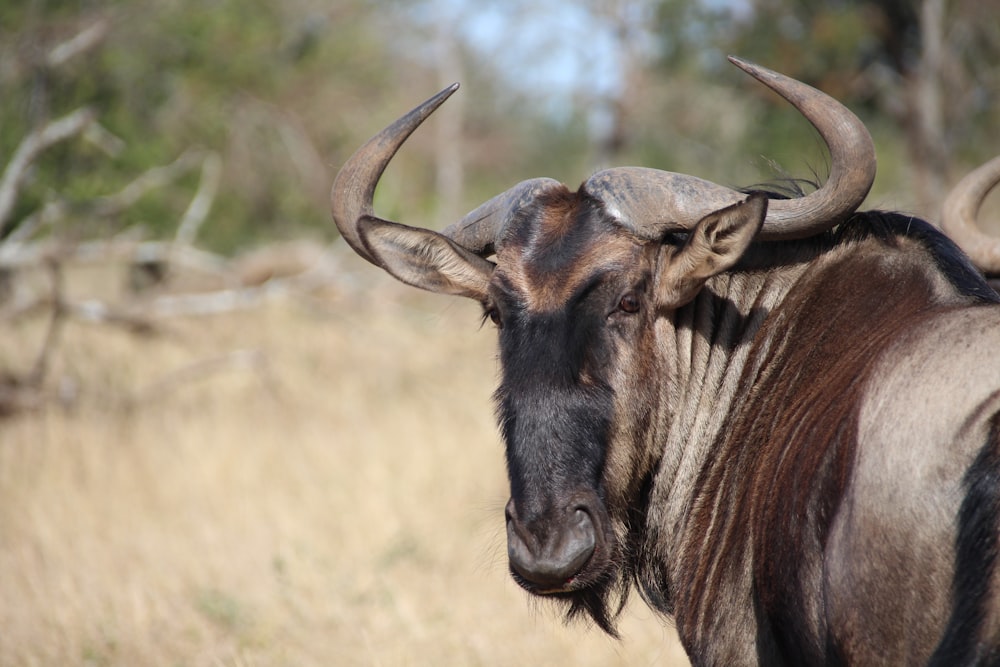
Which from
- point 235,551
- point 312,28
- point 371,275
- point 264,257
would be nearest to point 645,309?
point 235,551

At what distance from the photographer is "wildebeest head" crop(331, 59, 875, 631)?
3.02m

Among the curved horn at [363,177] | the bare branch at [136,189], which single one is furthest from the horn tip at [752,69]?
the bare branch at [136,189]

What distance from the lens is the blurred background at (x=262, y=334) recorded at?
17.9 ft

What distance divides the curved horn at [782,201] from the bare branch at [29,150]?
7.71 m

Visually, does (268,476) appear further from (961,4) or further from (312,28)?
(961,4)

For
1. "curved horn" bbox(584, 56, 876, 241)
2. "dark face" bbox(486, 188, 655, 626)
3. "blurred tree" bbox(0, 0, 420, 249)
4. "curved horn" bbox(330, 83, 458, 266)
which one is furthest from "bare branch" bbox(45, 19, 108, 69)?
"curved horn" bbox(584, 56, 876, 241)

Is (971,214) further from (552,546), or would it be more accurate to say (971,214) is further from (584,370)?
(552,546)

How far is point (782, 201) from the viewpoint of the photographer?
10.8 ft

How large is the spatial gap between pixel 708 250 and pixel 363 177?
1.46m

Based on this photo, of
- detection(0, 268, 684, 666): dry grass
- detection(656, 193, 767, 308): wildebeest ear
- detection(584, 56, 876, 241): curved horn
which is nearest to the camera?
detection(656, 193, 767, 308): wildebeest ear

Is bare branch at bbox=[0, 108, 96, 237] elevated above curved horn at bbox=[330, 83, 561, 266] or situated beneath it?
elevated above

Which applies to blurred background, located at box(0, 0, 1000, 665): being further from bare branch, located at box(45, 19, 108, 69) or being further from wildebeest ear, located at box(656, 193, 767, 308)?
wildebeest ear, located at box(656, 193, 767, 308)

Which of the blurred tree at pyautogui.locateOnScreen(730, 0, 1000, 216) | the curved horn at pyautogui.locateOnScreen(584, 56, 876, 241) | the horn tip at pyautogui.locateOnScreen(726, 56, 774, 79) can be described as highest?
the blurred tree at pyautogui.locateOnScreen(730, 0, 1000, 216)

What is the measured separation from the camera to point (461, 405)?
396 inches
